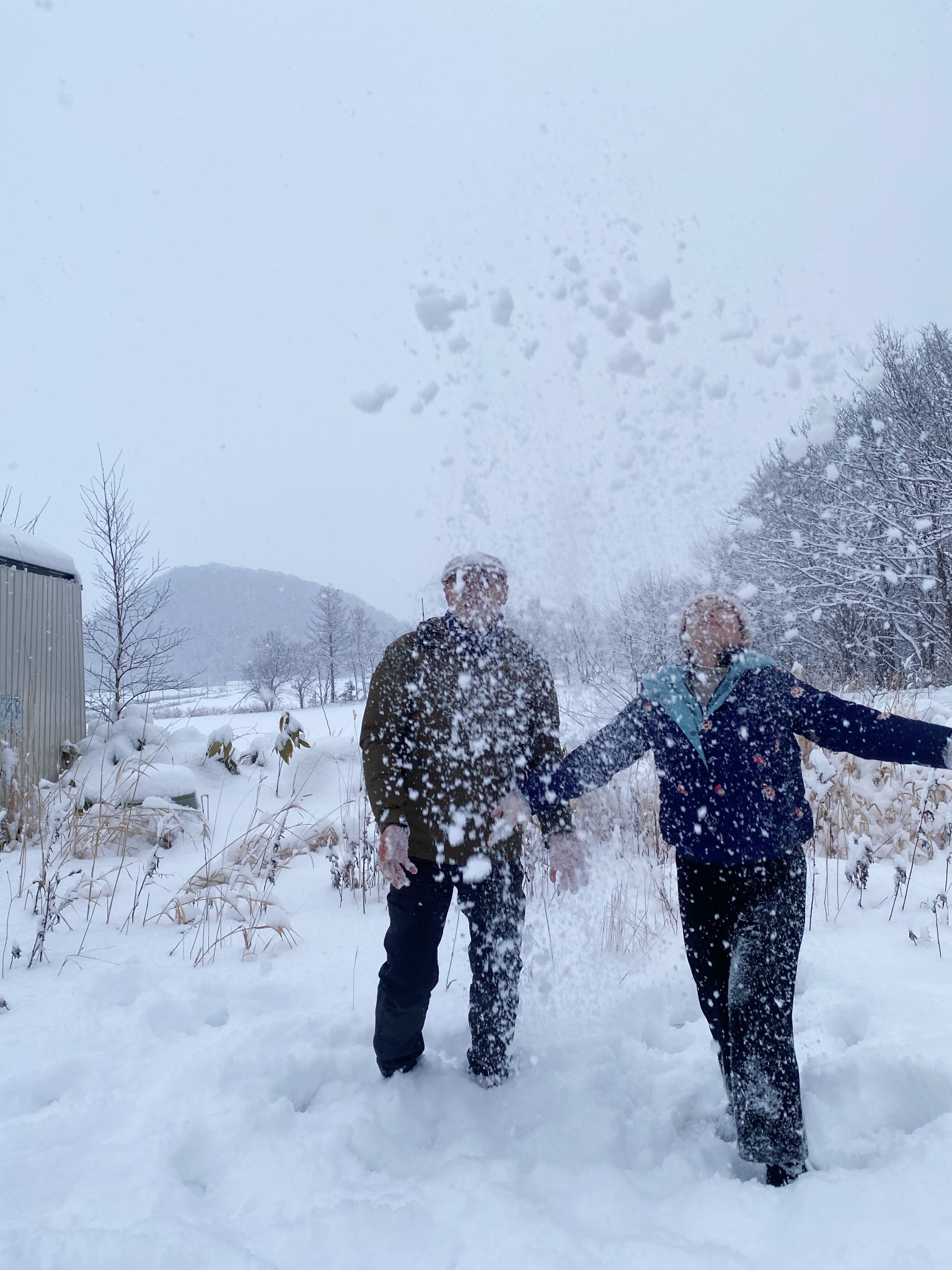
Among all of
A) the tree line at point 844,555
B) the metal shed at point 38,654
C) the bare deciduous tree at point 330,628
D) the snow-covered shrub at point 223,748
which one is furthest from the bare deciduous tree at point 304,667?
the snow-covered shrub at point 223,748

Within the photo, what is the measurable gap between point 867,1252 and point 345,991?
1.98m

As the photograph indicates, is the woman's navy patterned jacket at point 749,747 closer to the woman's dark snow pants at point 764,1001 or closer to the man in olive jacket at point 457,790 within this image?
the woman's dark snow pants at point 764,1001

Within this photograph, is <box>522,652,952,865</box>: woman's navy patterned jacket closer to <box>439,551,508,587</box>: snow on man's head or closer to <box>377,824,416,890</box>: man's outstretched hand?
<box>439,551,508,587</box>: snow on man's head

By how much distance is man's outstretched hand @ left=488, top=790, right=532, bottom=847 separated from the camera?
2160 mm

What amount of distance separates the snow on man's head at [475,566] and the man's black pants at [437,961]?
927 millimetres

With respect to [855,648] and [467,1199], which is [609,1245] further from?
[855,648]

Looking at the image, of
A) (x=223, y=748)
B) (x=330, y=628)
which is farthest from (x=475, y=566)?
(x=330, y=628)

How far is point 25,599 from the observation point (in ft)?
20.0

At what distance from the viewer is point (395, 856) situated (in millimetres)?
2070

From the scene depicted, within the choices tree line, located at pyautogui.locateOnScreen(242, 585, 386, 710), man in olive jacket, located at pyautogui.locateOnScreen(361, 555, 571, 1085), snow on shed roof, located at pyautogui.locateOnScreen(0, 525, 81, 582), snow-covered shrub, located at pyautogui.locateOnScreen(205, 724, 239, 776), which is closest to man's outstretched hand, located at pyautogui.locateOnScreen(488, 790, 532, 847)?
man in olive jacket, located at pyautogui.locateOnScreen(361, 555, 571, 1085)

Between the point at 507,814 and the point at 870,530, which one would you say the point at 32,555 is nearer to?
the point at 507,814

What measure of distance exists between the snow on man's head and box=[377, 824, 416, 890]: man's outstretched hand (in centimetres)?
82

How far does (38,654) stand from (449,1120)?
5.81 m

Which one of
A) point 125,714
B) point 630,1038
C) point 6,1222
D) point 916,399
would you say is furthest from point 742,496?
point 6,1222
